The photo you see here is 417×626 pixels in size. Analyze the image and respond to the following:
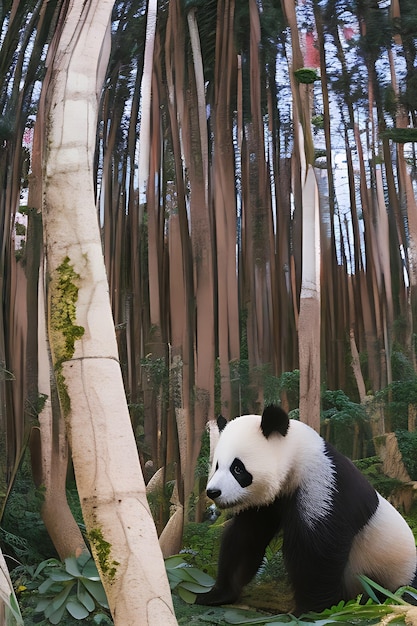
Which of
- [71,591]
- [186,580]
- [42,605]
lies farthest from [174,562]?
[42,605]

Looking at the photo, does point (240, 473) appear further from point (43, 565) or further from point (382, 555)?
point (43, 565)

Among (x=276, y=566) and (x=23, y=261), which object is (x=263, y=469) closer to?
(x=276, y=566)

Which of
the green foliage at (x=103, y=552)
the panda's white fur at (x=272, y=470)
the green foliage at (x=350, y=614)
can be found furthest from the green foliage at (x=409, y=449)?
the green foliage at (x=103, y=552)

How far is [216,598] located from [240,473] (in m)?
0.56

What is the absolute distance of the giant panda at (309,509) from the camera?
2.36 metres

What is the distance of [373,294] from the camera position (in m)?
3.97

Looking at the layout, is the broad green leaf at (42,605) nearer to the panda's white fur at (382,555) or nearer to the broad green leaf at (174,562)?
the broad green leaf at (174,562)

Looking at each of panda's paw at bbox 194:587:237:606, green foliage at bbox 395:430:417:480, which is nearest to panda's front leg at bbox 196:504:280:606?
panda's paw at bbox 194:587:237:606

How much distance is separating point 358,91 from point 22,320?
94.5 inches

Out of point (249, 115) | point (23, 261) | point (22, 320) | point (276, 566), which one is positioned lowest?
point (276, 566)

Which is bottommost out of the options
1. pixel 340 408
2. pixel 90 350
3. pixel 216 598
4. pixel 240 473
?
pixel 216 598

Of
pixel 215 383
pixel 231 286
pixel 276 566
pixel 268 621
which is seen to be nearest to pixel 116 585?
pixel 268 621

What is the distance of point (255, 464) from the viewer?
8.06ft

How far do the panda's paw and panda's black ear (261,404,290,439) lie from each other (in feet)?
2.19
